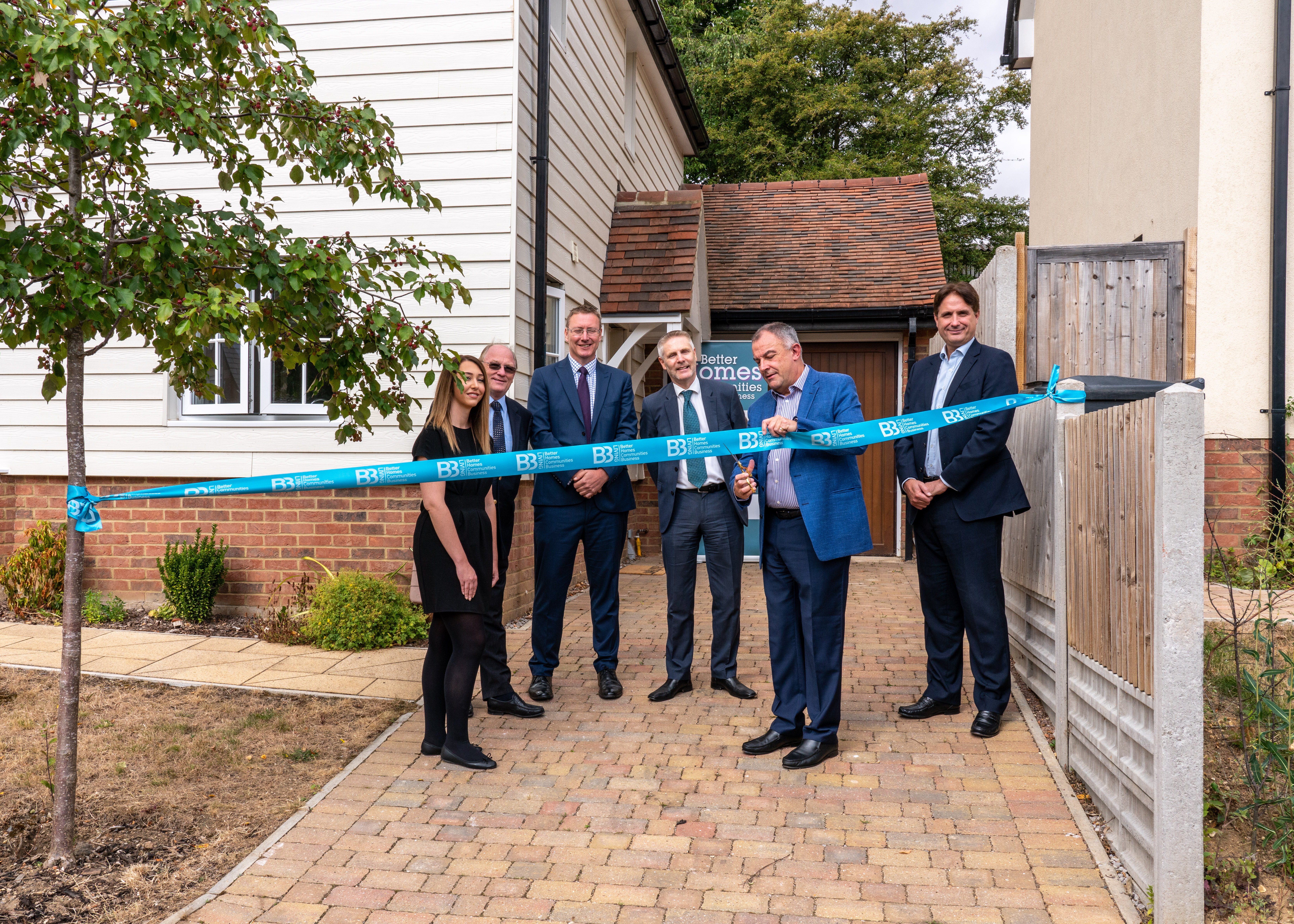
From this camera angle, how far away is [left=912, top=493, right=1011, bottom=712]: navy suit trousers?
4898mm

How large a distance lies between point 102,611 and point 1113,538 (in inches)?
285

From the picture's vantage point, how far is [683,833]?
150 inches

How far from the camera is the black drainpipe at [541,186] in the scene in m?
7.97

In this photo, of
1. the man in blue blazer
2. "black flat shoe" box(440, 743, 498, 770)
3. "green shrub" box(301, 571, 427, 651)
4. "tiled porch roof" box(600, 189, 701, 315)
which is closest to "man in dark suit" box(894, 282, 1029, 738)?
the man in blue blazer

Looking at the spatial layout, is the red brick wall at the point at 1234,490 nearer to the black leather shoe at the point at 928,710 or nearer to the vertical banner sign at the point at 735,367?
the black leather shoe at the point at 928,710

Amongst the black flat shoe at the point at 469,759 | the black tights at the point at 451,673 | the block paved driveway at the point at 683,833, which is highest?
the black tights at the point at 451,673

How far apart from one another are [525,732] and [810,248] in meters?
9.88

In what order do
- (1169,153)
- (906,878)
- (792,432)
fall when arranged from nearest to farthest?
1. (906,878)
2. (792,432)
3. (1169,153)

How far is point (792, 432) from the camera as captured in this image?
4.49 m

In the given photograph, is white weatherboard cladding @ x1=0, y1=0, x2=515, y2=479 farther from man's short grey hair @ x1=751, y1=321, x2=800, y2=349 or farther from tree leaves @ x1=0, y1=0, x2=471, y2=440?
man's short grey hair @ x1=751, y1=321, x2=800, y2=349

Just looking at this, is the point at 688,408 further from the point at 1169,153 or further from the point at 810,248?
the point at 810,248

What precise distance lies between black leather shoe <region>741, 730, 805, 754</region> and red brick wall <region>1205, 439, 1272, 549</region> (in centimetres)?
443

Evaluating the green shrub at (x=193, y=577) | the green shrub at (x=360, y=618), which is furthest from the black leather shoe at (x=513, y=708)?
the green shrub at (x=193, y=577)

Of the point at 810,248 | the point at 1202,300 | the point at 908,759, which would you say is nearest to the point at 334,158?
the point at 908,759
